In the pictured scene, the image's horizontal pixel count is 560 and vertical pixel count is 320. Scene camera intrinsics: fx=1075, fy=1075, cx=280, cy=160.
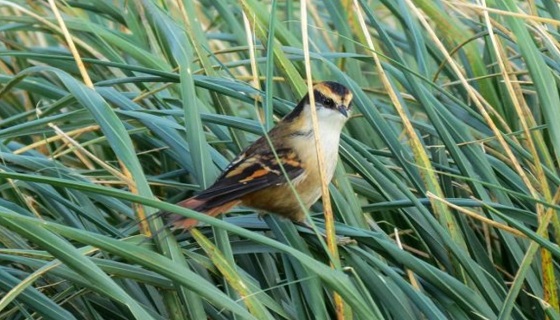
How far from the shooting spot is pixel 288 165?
336cm

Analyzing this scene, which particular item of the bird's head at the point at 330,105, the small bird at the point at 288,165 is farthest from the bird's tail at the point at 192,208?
the bird's head at the point at 330,105

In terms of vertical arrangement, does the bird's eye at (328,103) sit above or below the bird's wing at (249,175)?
above

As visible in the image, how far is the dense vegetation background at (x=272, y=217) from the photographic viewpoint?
2531 millimetres

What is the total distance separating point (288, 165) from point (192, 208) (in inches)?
25.0

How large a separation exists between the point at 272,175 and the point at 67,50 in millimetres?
1282

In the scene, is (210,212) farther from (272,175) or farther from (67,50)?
(67,50)

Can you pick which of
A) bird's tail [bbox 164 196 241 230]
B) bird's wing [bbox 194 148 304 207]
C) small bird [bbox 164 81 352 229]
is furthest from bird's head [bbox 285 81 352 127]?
bird's tail [bbox 164 196 241 230]

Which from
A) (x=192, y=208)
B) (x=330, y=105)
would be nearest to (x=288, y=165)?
(x=330, y=105)

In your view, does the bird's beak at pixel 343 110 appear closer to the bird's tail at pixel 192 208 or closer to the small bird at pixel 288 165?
the small bird at pixel 288 165

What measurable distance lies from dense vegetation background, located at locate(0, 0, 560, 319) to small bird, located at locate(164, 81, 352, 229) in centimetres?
6

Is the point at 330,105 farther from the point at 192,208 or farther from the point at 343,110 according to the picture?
the point at 192,208

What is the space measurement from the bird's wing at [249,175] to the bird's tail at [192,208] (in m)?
0.01

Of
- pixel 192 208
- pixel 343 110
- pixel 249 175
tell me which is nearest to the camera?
pixel 192 208

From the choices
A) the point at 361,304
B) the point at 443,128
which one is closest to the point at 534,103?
the point at 443,128
